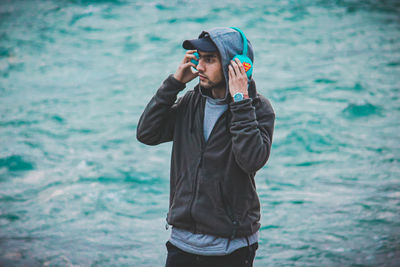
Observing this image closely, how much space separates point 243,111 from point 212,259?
86 centimetres

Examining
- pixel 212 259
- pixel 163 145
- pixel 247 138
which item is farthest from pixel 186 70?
pixel 163 145

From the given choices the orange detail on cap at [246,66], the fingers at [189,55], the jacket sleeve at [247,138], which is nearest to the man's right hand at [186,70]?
the fingers at [189,55]

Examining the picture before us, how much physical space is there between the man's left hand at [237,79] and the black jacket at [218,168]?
2.9 inches

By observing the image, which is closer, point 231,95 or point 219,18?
point 231,95

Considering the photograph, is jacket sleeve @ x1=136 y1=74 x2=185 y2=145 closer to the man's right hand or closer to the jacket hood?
the man's right hand

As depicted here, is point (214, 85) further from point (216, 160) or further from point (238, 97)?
point (216, 160)

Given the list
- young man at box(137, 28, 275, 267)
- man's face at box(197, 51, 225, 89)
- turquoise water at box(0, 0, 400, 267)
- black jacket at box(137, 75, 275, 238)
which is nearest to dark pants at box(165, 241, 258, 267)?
young man at box(137, 28, 275, 267)

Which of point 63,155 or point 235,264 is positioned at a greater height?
point 235,264

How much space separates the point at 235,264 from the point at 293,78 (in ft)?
37.1

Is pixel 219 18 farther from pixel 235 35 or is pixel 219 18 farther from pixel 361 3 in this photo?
pixel 235 35

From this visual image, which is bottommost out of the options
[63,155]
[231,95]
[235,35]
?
[63,155]

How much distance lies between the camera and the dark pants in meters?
2.77

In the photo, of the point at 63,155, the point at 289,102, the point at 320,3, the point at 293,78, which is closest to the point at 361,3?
the point at 320,3

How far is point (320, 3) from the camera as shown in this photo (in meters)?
20.9
